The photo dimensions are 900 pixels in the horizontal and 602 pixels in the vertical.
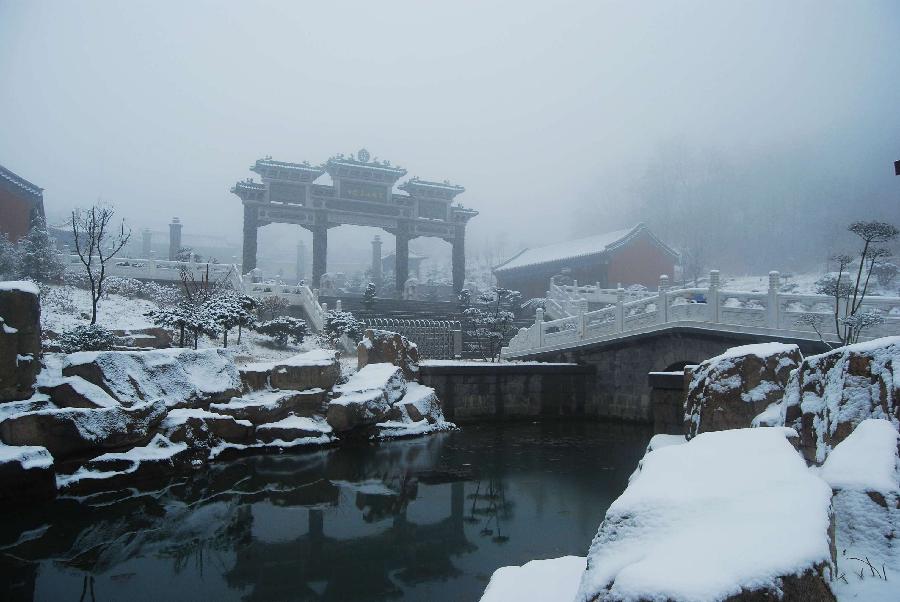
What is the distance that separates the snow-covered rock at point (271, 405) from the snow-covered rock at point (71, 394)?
71.5 inches

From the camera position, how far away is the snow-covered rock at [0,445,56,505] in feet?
21.1

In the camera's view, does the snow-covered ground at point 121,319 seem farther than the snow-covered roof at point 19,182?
No

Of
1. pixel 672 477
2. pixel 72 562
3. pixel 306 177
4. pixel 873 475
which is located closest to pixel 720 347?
pixel 873 475

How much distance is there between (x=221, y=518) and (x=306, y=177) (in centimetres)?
Answer: 2308

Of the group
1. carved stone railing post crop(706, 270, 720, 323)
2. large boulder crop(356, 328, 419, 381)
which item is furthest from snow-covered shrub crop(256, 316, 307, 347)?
carved stone railing post crop(706, 270, 720, 323)

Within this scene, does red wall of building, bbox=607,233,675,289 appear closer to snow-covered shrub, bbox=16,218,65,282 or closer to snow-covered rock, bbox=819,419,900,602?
snow-covered shrub, bbox=16,218,65,282

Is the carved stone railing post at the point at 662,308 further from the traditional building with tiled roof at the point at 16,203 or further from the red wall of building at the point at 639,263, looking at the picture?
the traditional building with tiled roof at the point at 16,203

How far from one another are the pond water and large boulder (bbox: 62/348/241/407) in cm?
145

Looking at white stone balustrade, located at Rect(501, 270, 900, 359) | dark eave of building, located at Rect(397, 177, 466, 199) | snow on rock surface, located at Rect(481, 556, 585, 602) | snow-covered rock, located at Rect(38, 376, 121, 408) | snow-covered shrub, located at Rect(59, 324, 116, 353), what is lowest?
snow on rock surface, located at Rect(481, 556, 585, 602)

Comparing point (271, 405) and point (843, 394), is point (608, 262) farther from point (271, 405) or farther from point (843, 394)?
point (843, 394)

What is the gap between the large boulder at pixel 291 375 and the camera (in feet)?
34.6

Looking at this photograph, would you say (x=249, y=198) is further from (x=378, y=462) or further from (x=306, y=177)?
(x=378, y=462)

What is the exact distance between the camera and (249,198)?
26297mm

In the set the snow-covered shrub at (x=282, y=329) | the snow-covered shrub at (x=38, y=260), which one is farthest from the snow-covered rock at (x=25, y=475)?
the snow-covered shrub at (x=38, y=260)
